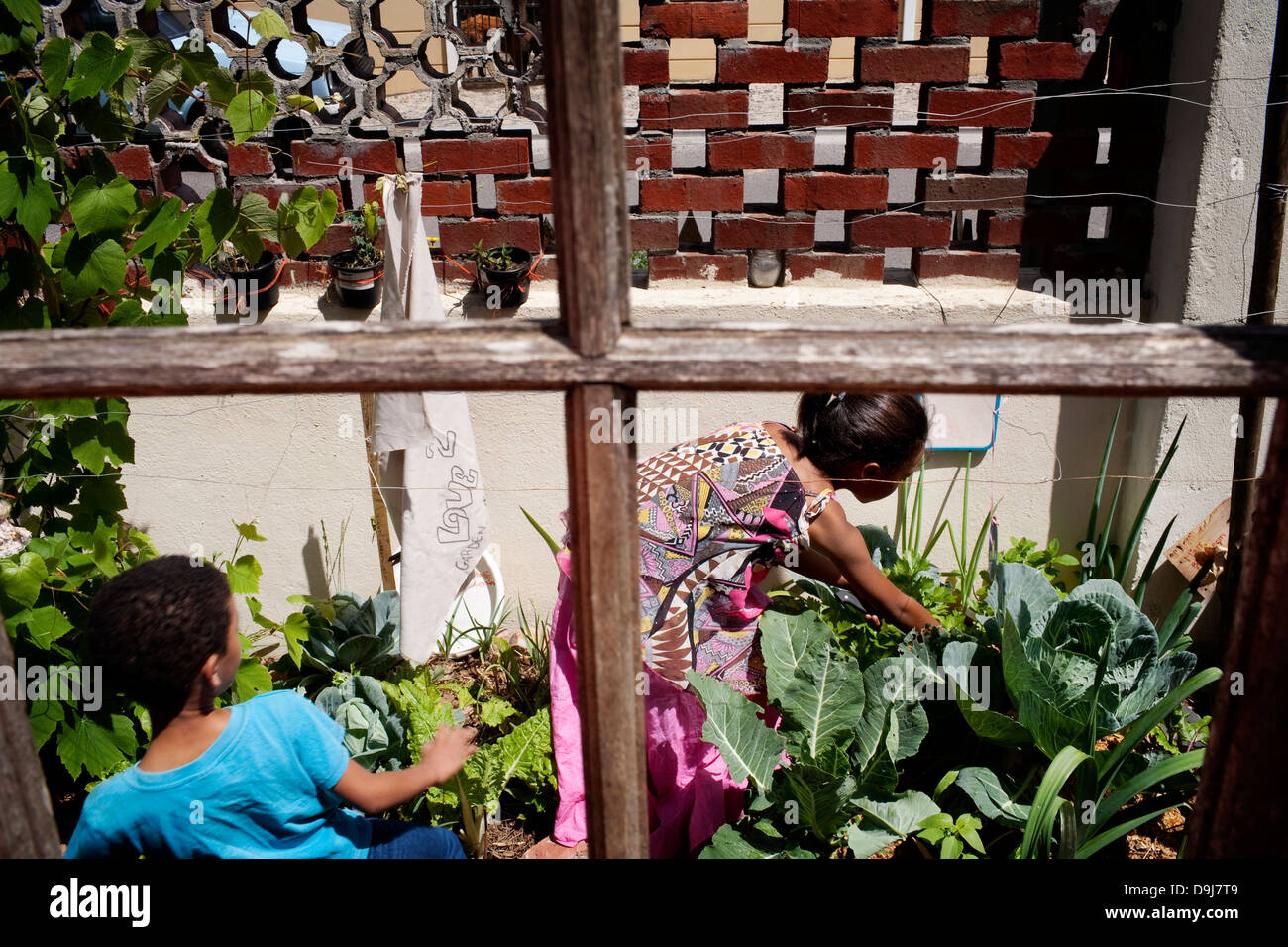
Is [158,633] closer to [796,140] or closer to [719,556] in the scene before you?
[719,556]

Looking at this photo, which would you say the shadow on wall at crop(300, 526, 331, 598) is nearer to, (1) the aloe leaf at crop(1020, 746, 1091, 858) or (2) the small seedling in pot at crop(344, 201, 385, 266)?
(2) the small seedling in pot at crop(344, 201, 385, 266)

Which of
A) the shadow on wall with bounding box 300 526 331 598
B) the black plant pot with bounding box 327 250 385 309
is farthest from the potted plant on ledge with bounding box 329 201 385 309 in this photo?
the shadow on wall with bounding box 300 526 331 598

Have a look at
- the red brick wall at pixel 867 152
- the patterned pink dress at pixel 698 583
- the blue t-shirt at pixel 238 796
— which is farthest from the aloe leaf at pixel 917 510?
the blue t-shirt at pixel 238 796

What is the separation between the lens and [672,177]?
345 centimetres

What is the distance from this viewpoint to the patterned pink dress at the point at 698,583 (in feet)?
8.13

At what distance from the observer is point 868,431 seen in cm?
252

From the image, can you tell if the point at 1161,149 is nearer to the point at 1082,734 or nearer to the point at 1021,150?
the point at 1021,150

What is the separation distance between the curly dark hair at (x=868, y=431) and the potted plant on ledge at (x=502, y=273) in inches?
51.6

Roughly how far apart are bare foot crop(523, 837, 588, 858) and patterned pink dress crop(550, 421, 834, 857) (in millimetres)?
23

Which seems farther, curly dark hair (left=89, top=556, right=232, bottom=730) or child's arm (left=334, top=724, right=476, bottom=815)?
child's arm (left=334, top=724, right=476, bottom=815)

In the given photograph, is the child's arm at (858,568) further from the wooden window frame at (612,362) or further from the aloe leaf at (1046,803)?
the wooden window frame at (612,362)

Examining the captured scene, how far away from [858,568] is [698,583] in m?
0.42

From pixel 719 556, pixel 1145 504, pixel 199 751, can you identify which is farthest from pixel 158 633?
pixel 1145 504

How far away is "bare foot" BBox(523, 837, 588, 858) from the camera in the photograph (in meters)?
2.61
